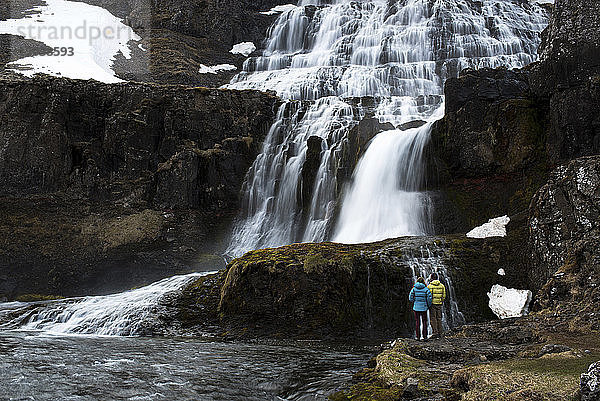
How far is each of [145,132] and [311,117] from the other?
968cm

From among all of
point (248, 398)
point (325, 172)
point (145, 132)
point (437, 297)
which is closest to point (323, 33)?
point (145, 132)

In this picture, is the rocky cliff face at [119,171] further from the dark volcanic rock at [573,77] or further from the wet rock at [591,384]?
the wet rock at [591,384]

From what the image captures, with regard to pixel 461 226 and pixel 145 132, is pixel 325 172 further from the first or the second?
pixel 145 132

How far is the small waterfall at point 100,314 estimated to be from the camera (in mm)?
14812

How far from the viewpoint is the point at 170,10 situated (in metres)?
54.9

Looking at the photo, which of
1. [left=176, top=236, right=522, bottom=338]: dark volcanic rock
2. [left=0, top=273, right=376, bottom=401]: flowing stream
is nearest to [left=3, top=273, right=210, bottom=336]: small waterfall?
→ [left=0, top=273, right=376, bottom=401]: flowing stream

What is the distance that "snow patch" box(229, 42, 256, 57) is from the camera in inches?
1969

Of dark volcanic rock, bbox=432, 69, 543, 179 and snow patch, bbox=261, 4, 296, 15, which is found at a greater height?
snow patch, bbox=261, 4, 296, 15

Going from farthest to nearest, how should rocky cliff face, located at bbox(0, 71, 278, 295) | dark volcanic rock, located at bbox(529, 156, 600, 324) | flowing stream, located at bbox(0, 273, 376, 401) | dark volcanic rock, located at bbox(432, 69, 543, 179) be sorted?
rocky cliff face, located at bbox(0, 71, 278, 295), dark volcanic rock, located at bbox(432, 69, 543, 179), dark volcanic rock, located at bbox(529, 156, 600, 324), flowing stream, located at bbox(0, 273, 376, 401)

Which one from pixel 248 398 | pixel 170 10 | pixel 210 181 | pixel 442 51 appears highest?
pixel 170 10

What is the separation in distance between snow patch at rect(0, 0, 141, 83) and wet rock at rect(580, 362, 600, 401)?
132 feet

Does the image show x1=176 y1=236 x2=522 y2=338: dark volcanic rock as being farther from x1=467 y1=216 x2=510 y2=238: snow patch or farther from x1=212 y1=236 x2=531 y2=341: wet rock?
x1=467 y1=216 x2=510 y2=238: snow patch

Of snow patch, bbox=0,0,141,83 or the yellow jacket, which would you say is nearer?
the yellow jacket

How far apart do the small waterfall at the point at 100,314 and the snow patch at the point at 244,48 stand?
36562 mm
